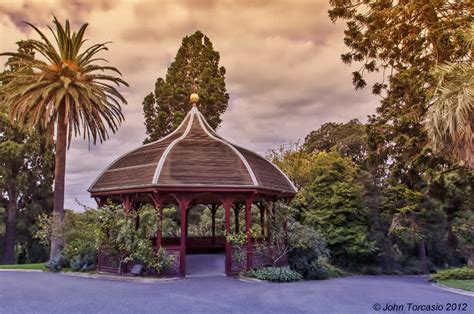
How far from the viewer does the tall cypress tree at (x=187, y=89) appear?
3108 centimetres

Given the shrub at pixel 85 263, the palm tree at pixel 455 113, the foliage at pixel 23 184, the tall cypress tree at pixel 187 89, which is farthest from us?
the tall cypress tree at pixel 187 89

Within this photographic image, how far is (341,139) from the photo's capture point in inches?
1596

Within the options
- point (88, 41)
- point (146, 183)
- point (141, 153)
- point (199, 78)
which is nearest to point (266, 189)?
point (146, 183)

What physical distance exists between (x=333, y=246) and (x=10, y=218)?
74.4 feet

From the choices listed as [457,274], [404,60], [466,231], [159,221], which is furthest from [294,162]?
[159,221]

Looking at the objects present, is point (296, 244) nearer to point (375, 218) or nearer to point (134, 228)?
point (134, 228)

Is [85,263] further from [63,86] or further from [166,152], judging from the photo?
[63,86]

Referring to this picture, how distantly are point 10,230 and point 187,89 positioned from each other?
16.8 m

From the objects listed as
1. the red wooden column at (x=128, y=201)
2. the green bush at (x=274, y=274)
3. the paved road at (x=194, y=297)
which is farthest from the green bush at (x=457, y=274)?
the red wooden column at (x=128, y=201)

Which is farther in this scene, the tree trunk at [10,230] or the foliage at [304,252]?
the tree trunk at [10,230]

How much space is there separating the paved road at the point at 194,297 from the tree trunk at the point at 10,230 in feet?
54.1

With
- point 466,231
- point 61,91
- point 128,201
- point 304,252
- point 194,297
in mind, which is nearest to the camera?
point 194,297

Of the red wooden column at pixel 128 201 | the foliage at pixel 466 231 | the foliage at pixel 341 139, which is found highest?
the foliage at pixel 341 139

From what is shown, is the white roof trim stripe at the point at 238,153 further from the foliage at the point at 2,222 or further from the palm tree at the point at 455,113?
the foliage at the point at 2,222
